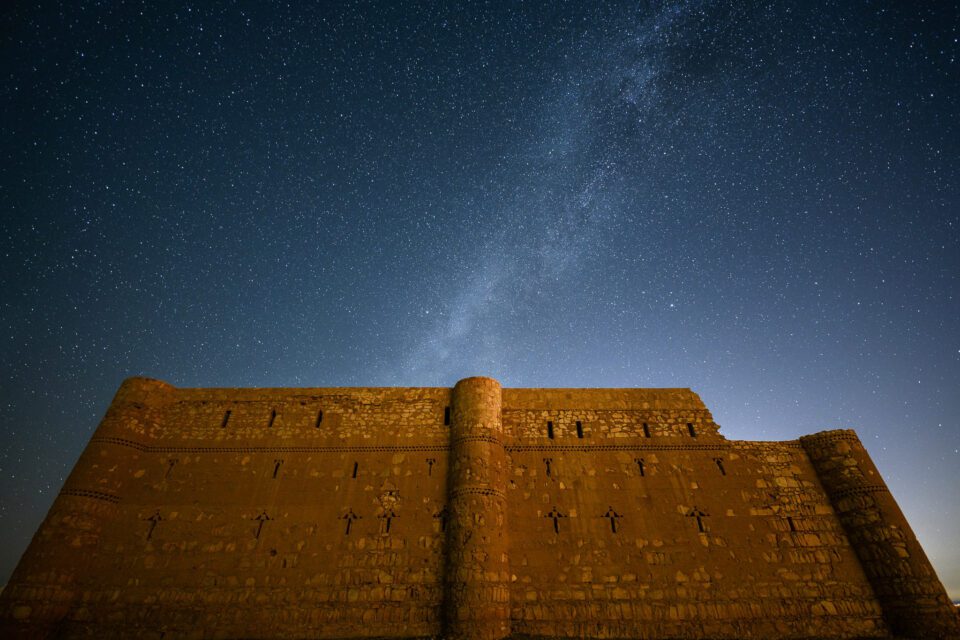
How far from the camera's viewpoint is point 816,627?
40.4ft

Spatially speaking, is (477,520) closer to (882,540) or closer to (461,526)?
(461,526)

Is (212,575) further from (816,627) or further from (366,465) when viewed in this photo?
(816,627)

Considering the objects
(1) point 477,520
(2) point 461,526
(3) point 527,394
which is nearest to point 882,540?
(3) point 527,394

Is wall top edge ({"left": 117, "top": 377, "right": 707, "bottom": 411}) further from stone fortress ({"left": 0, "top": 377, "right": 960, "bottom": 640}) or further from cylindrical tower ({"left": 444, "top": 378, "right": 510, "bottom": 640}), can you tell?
cylindrical tower ({"left": 444, "top": 378, "right": 510, "bottom": 640})

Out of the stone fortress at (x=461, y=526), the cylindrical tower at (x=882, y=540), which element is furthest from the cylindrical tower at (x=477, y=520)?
the cylindrical tower at (x=882, y=540)

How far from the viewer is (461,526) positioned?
504 inches

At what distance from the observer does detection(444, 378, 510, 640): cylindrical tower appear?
1170cm

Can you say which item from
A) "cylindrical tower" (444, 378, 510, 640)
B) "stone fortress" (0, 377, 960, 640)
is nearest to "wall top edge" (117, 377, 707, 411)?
"stone fortress" (0, 377, 960, 640)

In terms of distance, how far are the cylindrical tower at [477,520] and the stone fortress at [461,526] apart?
0.06 m

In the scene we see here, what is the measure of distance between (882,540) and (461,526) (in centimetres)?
1227

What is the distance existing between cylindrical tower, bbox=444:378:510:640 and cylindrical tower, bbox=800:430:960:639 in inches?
415

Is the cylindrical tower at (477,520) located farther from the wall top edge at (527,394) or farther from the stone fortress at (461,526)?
the wall top edge at (527,394)

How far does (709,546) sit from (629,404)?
4.84 meters

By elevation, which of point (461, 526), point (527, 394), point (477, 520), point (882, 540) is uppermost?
point (527, 394)
